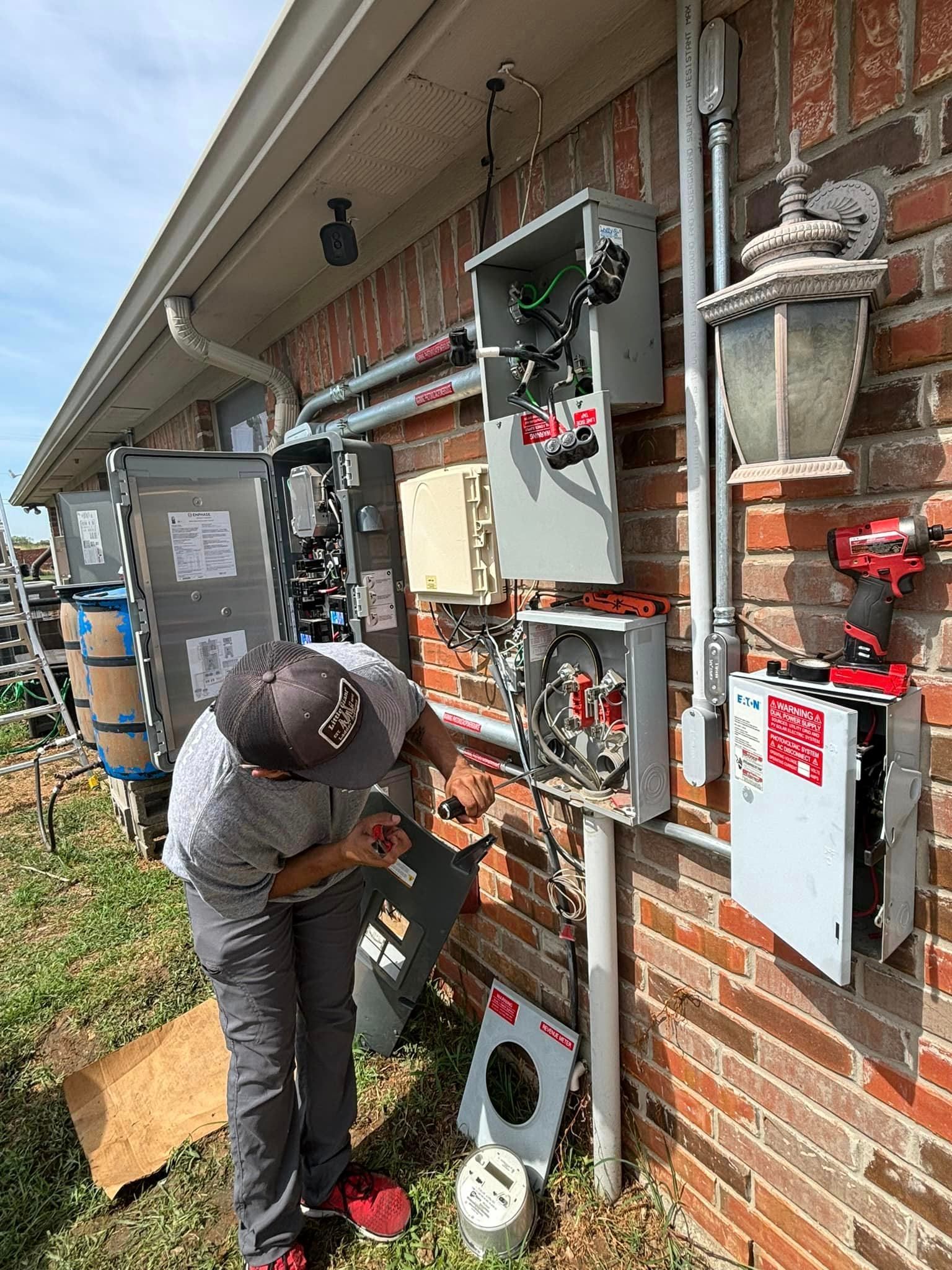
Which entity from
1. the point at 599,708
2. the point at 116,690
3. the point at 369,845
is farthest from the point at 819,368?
the point at 116,690

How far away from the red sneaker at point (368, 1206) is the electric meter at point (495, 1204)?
0.55ft

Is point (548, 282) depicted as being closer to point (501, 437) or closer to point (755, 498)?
point (501, 437)

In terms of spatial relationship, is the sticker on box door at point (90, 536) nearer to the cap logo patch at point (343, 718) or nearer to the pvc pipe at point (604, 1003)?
the cap logo patch at point (343, 718)

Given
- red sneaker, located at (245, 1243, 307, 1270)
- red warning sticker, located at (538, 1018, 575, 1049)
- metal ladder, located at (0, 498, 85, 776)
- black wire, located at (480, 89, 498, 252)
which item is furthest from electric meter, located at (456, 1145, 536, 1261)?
metal ladder, located at (0, 498, 85, 776)

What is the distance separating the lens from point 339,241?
2.13m

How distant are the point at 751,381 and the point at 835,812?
688mm

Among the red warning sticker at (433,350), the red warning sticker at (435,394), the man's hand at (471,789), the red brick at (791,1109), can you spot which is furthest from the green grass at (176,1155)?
the red warning sticker at (433,350)

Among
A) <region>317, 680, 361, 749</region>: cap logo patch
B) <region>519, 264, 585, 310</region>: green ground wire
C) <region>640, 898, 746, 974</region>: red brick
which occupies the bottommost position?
<region>640, 898, 746, 974</region>: red brick

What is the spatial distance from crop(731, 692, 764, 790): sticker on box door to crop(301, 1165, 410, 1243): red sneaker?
1.54 metres

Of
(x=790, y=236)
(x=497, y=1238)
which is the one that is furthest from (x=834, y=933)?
(x=497, y=1238)

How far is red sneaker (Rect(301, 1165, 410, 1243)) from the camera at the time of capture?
1788mm

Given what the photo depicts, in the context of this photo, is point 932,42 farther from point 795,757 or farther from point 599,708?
point 599,708

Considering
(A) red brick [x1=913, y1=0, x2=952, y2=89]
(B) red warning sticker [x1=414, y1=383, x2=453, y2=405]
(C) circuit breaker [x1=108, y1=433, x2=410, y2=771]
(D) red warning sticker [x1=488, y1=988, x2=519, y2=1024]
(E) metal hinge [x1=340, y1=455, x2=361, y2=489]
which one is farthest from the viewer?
(C) circuit breaker [x1=108, y1=433, x2=410, y2=771]

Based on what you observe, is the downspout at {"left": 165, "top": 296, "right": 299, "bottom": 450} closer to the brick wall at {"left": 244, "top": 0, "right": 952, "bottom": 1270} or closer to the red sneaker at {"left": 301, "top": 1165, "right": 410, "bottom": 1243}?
the brick wall at {"left": 244, "top": 0, "right": 952, "bottom": 1270}
